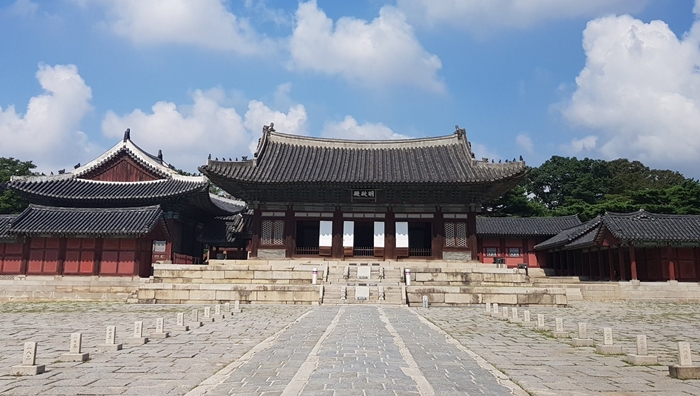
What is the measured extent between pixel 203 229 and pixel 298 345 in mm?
31673

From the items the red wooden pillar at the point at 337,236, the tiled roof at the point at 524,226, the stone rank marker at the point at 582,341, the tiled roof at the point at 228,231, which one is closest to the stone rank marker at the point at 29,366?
the stone rank marker at the point at 582,341

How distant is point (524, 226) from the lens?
46.1 metres

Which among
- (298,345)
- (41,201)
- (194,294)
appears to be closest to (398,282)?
(194,294)

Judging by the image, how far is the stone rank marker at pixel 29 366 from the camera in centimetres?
725

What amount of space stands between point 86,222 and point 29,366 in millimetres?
21208

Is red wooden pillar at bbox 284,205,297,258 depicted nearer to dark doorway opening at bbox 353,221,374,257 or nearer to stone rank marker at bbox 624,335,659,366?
dark doorway opening at bbox 353,221,374,257

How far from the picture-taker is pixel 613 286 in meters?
24.3

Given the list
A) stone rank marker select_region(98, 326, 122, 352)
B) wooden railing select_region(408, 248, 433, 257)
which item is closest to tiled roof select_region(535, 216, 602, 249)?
wooden railing select_region(408, 248, 433, 257)

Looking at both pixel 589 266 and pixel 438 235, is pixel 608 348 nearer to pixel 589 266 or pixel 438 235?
pixel 438 235

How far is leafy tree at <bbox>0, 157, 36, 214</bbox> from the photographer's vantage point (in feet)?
170

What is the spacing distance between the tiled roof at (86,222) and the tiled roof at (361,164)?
524 cm

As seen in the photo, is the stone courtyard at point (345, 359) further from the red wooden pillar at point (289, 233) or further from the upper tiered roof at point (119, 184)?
the upper tiered roof at point (119, 184)

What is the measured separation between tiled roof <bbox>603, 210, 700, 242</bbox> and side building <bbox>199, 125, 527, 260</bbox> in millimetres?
6208

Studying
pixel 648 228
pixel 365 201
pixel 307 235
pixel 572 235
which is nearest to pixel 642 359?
pixel 648 228
